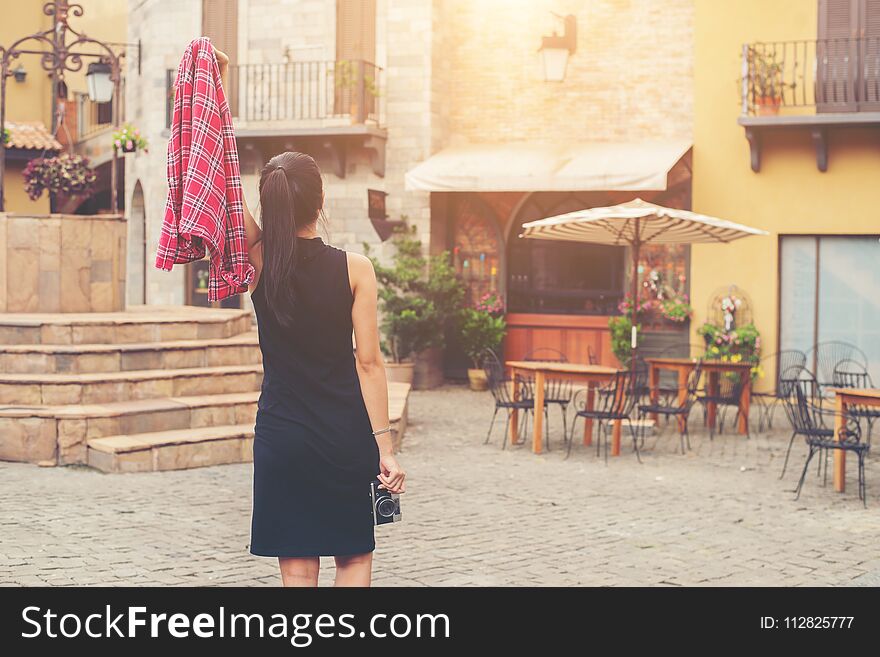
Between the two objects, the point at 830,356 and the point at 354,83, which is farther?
the point at 354,83

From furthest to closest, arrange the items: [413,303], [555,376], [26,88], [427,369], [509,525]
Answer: [26,88] → [427,369] → [413,303] → [555,376] → [509,525]

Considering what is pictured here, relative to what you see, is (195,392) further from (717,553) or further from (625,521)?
(717,553)

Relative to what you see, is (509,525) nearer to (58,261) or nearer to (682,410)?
(682,410)

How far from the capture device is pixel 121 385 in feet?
33.5

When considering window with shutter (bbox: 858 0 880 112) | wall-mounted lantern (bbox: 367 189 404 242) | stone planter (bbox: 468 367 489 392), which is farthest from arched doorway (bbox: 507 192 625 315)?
window with shutter (bbox: 858 0 880 112)

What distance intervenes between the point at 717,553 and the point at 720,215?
9.77m

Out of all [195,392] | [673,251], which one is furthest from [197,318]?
[673,251]

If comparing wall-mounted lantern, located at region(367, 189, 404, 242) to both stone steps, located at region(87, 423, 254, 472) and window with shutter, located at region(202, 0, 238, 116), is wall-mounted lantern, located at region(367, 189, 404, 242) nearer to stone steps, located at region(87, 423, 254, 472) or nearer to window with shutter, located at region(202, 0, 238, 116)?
window with shutter, located at region(202, 0, 238, 116)

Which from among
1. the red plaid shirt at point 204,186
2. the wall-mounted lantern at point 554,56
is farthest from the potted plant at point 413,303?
the red plaid shirt at point 204,186

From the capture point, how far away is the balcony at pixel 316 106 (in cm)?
1733

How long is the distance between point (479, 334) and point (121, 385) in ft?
24.4

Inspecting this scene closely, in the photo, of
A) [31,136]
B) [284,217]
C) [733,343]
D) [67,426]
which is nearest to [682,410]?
[733,343]

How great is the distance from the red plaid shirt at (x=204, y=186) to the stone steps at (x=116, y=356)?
711cm

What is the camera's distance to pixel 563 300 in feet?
57.1
